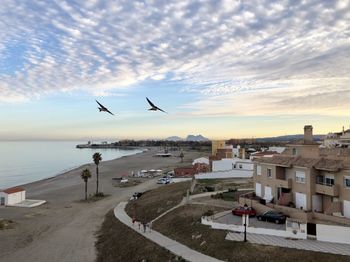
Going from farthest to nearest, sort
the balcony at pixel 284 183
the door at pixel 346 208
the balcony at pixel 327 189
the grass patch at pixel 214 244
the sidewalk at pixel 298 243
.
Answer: the balcony at pixel 284 183
the balcony at pixel 327 189
the door at pixel 346 208
the sidewalk at pixel 298 243
the grass patch at pixel 214 244

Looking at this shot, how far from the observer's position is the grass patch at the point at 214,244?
81.8ft

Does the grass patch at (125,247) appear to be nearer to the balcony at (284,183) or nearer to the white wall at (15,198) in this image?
the balcony at (284,183)

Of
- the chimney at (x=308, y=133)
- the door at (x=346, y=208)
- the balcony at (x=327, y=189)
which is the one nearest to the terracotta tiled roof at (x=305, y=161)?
the balcony at (x=327, y=189)

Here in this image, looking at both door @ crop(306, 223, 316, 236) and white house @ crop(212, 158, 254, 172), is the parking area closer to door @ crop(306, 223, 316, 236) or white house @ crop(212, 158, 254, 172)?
door @ crop(306, 223, 316, 236)

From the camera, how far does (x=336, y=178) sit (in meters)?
32.6

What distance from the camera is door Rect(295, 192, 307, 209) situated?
3506cm

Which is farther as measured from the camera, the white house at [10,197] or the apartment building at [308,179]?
the white house at [10,197]

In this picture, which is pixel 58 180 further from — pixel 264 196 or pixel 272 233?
pixel 272 233

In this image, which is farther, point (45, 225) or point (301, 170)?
point (45, 225)

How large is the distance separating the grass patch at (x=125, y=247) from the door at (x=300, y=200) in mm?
13306

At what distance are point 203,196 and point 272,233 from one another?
1780 centimetres

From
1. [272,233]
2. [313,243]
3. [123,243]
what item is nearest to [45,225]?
[123,243]

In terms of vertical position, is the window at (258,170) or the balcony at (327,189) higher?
the window at (258,170)

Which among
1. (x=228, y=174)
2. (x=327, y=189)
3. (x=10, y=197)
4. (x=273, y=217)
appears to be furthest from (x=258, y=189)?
(x=10, y=197)
